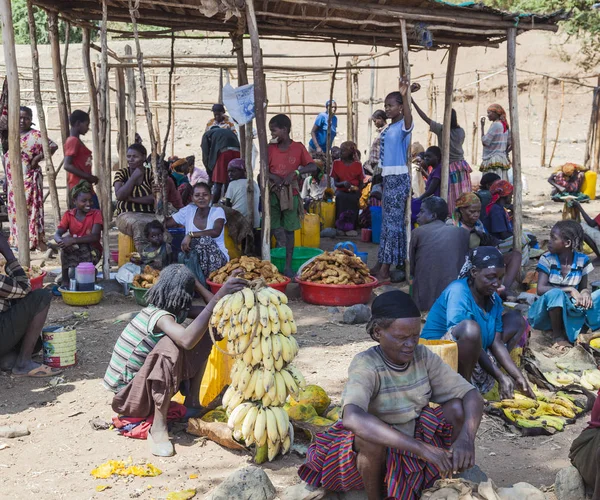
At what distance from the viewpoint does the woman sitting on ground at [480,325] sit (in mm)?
4402

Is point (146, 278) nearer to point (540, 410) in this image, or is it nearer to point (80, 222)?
point (80, 222)

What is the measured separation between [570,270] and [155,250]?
4.01 metres

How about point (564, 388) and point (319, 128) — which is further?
point (319, 128)

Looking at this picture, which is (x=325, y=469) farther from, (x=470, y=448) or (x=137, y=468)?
(x=137, y=468)

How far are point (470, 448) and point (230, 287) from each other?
1462 mm

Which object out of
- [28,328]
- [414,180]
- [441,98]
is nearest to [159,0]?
[28,328]

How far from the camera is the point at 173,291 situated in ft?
13.3

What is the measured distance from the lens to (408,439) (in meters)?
2.88

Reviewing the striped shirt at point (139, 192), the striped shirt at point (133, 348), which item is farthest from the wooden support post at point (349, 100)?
the striped shirt at point (133, 348)

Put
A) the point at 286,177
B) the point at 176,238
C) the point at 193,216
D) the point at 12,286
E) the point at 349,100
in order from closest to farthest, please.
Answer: the point at 12,286
the point at 193,216
the point at 286,177
the point at 176,238
the point at 349,100

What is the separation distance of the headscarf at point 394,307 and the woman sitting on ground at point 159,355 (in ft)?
3.35

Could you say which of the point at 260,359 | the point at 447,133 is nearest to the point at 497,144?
the point at 447,133

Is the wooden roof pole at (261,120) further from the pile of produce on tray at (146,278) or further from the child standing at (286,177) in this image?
the pile of produce on tray at (146,278)

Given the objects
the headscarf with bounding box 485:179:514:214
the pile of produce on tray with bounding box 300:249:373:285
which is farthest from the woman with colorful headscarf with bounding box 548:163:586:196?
A: the pile of produce on tray with bounding box 300:249:373:285
